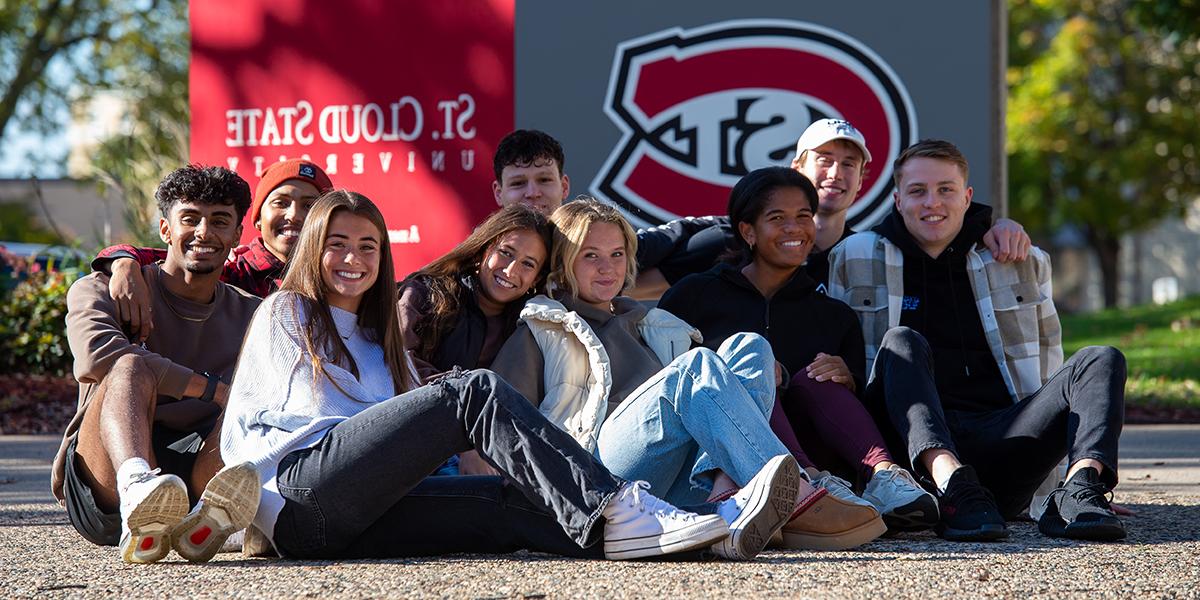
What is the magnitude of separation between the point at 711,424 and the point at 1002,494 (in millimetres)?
1302

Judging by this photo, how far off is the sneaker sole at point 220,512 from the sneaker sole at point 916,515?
70.6 inches

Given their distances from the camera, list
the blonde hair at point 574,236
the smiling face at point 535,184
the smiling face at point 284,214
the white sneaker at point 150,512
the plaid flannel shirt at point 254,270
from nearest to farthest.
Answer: the white sneaker at point 150,512
the blonde hair at point 574,236
the plaid flannel shirt at point 254,270
the smiling face at point 284,214
the smiling face at point 535,184

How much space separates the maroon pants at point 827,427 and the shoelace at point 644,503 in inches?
29.7

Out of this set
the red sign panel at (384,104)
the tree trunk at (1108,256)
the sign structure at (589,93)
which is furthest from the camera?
the tree trunk at (1108,256)

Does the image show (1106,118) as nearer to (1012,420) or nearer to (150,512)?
(1012,420)

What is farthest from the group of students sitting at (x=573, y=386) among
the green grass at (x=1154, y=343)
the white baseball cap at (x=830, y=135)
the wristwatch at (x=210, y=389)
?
the green grass at (x=1154, y=343)

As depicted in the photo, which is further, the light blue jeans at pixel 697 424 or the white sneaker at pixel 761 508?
the light blue jeans at pixel 697 424

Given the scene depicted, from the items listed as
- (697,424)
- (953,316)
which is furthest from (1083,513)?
(697,424)

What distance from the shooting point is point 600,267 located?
181 inches

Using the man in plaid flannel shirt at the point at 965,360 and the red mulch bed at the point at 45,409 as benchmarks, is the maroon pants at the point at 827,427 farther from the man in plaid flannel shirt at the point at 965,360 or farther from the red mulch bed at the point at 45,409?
the red mulch bed at the point at 45,409

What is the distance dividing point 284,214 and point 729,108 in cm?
335

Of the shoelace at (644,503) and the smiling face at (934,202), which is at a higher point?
the smiling face at (934,202)

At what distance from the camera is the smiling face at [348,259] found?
3.94m

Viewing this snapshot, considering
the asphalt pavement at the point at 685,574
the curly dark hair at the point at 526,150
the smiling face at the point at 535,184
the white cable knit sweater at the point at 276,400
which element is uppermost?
the curly dark hair at the point at 526,150
